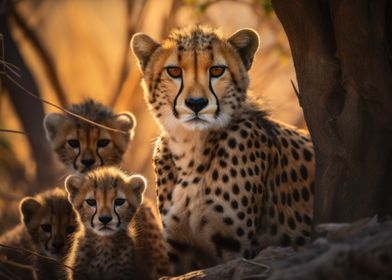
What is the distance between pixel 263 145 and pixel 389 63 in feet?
2.90

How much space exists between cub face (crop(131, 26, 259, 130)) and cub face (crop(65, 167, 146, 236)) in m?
0.43

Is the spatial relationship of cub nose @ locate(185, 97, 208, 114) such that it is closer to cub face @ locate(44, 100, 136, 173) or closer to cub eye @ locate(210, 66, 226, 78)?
cub eye @ locate(210, 66, 226, 78)

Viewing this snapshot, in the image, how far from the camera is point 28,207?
5160 mm

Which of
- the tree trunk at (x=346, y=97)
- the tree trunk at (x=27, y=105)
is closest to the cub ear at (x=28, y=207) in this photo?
the tree trunk at (x=346, y=97)

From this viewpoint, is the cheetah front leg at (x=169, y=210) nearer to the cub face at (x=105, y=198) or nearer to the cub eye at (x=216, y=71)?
the cub face at (x=105, y=198)

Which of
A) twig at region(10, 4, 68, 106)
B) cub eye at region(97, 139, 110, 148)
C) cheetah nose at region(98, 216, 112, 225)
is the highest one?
twig at region(10, 4, 68, 106)

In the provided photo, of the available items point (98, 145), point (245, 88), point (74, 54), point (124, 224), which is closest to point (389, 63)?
point (245, 88)

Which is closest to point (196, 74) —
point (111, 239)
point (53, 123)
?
point (111, 239)

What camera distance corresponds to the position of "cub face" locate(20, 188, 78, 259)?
5023 millimetres

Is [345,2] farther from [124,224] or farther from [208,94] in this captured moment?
[124,224]

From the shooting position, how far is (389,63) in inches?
163

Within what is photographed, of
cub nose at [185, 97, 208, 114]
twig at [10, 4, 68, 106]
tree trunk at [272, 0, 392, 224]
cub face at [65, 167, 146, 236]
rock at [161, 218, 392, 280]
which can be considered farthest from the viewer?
twig at [10, 4, 68, 106]

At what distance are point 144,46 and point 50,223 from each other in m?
1.12

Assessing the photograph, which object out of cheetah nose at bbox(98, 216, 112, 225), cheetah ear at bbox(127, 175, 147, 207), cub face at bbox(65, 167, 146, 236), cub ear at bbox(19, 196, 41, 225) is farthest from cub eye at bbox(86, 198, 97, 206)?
cub ear at bbox(19, 196, 41, 225)
